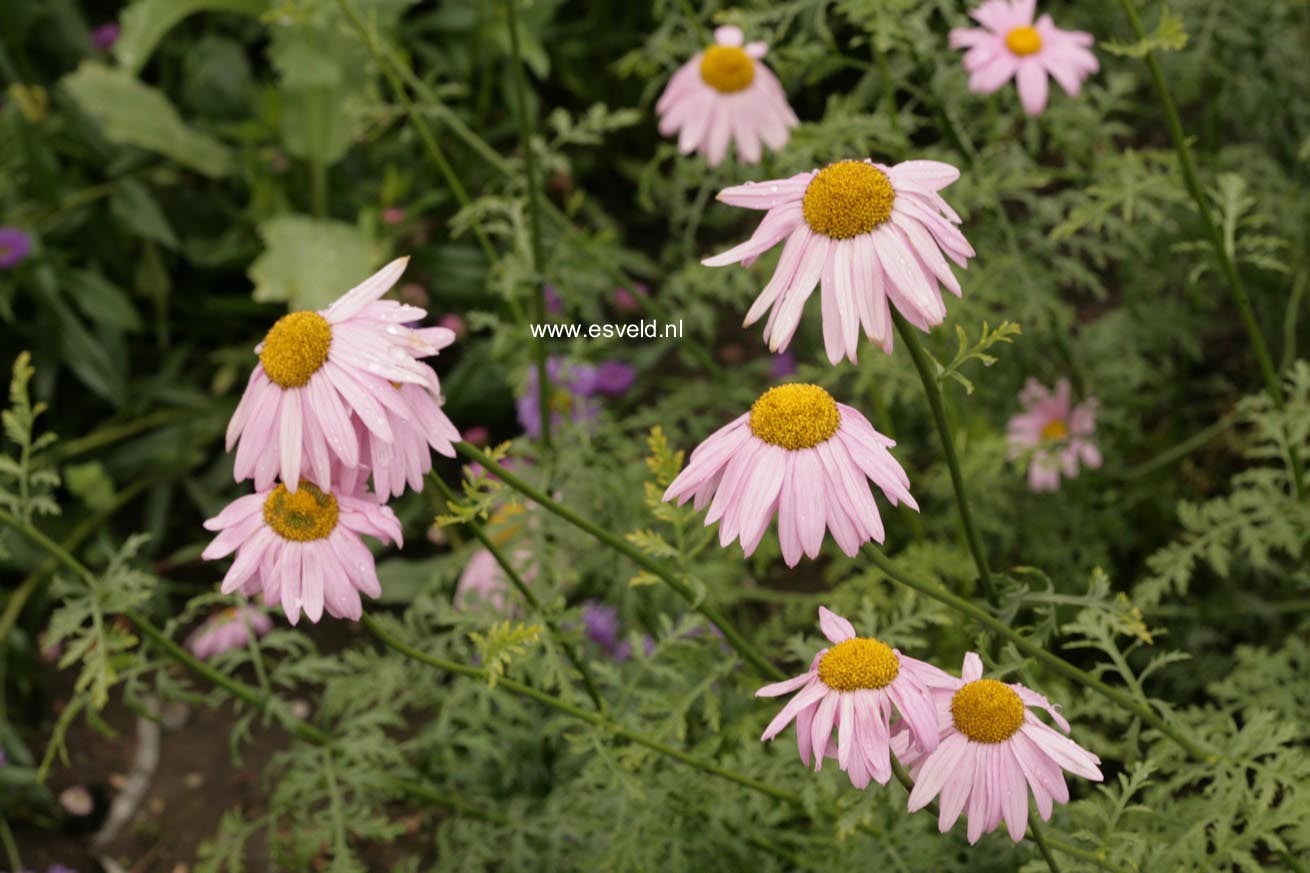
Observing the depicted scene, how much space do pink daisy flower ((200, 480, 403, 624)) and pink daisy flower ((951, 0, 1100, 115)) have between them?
1217mm

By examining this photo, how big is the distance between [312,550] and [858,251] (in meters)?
0.52

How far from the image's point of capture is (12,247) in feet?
8.91

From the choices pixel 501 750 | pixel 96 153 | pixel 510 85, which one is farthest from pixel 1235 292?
pixel 96 153

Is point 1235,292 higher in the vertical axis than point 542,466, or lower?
higher

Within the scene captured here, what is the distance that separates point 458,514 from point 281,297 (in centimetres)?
173

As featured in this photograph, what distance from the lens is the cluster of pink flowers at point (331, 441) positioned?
1.04 metres

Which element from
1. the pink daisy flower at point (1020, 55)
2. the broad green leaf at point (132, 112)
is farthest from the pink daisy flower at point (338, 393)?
the broad green leaf at point (132, 112)

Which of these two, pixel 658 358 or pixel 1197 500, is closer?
pixel 1197 500

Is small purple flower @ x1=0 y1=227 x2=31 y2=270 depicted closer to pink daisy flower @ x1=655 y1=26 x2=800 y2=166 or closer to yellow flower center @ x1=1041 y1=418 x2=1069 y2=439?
pink daisy flower @ x1=655 y1=26 x2=800 y2=166

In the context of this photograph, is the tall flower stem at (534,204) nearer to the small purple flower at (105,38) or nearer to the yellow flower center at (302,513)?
the yellow flower center at (302,513)

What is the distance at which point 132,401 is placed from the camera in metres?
2.97

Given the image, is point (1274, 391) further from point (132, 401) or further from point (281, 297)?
point (132, 401)

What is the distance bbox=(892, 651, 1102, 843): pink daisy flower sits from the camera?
102 centimetres

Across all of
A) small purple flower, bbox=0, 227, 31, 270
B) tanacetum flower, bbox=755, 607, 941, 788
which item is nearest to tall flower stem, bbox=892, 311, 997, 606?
tanacetum flower, bbox=755, 607, 941, 788
